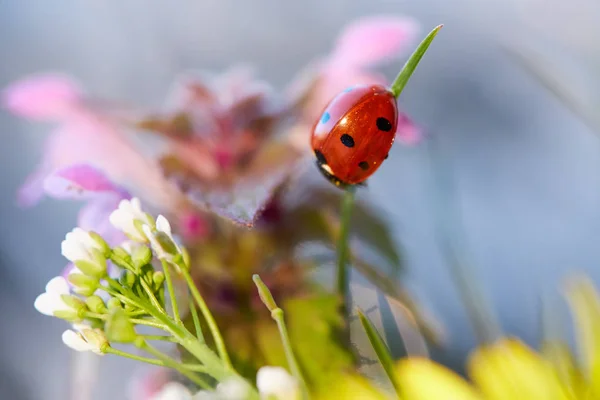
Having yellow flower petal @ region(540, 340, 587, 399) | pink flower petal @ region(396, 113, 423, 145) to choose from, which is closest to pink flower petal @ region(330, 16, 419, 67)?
pink flower petal @ region(396, 113, 423, 145)

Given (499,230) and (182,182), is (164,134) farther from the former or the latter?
(499,230)

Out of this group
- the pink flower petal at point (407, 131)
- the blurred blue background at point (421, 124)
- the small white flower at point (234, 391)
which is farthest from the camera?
the blurred blue background at point (421, 124)

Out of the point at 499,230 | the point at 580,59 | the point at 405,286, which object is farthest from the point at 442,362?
the point at 580,59

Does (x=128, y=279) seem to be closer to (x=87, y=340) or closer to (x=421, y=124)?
(x=87, y=340)

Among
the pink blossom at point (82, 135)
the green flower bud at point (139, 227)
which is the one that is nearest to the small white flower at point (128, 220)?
the green flower bud at point (139, 227)

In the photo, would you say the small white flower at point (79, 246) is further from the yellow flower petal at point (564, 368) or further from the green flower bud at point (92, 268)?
the yellow flower petal at point (564, 368)
